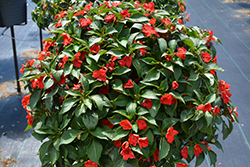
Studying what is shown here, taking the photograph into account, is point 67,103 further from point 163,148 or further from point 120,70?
point 163,148

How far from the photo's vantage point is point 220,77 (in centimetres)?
358

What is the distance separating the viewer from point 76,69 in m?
0.95

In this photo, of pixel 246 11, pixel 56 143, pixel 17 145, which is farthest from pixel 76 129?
pixel 246 11

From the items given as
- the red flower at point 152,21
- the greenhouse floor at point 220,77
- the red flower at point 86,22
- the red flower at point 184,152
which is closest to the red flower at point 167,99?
the red flower at point 184,152

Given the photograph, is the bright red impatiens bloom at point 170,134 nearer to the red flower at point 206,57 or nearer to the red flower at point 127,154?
the red flower at point 127,154

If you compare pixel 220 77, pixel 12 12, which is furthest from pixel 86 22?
pixel 220 77

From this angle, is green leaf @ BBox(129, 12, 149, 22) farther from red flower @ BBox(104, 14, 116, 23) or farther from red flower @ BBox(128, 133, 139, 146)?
red flower @ BBox(128, 133, 139, 146)

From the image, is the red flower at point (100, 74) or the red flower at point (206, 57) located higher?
the red flower at point (206, 57)

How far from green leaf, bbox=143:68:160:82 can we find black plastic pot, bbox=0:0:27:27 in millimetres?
2160

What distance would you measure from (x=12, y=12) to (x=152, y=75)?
2232 mm

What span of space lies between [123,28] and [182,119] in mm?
465

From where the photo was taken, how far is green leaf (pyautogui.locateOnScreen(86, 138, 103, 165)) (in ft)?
2.80

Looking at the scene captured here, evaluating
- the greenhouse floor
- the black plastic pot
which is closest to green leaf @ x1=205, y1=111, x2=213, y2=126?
the greenhouse floor

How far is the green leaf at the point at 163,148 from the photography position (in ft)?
2.88
